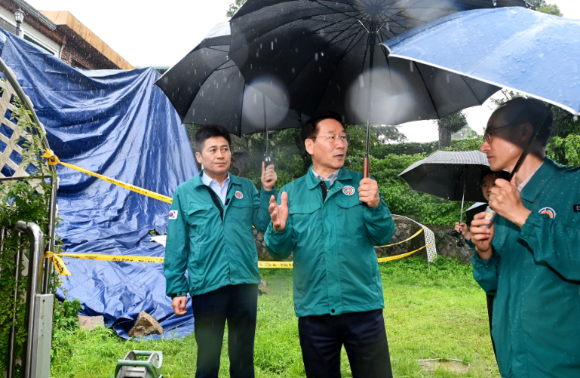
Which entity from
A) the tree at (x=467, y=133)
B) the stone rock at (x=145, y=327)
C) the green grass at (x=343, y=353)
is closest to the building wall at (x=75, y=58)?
the green grass at (x=343, y=353)

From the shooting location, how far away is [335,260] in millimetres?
2381

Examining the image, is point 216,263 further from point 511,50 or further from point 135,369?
point 511,50

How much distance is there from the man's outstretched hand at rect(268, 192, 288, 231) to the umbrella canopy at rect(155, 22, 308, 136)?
42.0 inches

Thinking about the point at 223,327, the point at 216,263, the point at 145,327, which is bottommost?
the point at 145,327

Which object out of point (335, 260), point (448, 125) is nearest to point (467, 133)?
point (448, 125)

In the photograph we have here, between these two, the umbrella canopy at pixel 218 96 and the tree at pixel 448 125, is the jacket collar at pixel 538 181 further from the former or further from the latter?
the tree at pixel 448 125

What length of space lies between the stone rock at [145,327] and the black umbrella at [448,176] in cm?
338

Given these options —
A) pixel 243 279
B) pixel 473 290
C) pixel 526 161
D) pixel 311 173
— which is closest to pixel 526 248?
pixel 526 161

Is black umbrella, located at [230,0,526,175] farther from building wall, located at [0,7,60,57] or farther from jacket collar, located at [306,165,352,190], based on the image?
building wall, located at [0,7,60,57]

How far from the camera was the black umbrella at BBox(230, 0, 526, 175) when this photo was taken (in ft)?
8.71

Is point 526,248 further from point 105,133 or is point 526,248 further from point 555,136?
point 555,136

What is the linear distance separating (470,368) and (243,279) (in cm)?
295

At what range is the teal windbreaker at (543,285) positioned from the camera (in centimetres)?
162

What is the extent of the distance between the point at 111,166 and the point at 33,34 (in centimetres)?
408
